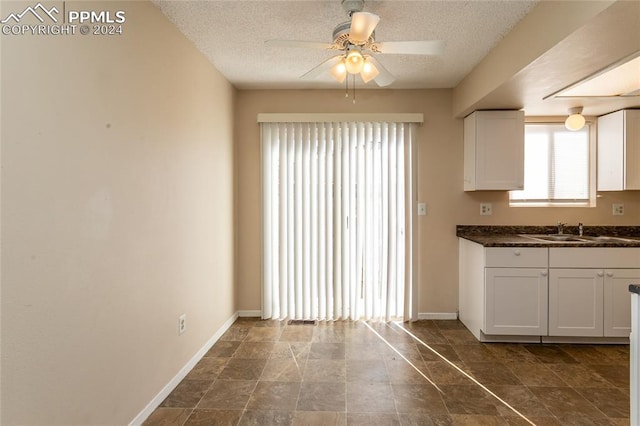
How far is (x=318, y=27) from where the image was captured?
2264 mm

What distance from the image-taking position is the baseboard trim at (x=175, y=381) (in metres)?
1.89

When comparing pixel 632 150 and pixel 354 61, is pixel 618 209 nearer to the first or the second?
pixel 632 150

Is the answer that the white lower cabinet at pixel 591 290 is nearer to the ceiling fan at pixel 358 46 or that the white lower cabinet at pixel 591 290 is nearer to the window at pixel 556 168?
the window at pixel 556 168

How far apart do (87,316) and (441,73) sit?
320 centimetres

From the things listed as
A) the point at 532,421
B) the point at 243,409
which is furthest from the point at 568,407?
the point at 243,409

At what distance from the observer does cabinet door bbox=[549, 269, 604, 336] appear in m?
2.84

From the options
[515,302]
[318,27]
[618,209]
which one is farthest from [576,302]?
[318,27]

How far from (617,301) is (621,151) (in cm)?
147

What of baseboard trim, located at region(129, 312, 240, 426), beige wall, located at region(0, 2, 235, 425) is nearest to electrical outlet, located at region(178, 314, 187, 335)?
beige wall, located at region(0, 2, 235, 425)

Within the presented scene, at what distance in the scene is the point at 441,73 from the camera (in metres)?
3.10

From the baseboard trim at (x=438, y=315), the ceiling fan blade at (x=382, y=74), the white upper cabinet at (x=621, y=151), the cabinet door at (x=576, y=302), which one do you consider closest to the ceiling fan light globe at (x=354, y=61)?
the ceiling fan blade at (x=382, y=74)

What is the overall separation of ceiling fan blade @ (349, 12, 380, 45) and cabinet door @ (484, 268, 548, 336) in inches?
86.7

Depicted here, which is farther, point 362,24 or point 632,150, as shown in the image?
point 632,150

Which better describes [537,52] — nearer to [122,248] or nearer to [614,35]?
[614,35]
